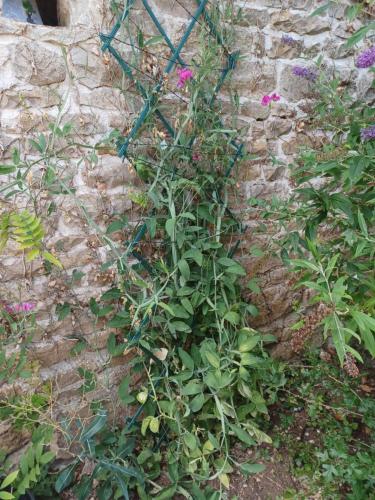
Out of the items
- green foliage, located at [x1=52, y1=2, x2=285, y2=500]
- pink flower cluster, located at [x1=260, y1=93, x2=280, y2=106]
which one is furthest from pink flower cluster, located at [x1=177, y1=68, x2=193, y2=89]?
pink flower cluster, located at [x1=260, y1=93, x2=280, y2=106]

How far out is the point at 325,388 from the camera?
216 cm

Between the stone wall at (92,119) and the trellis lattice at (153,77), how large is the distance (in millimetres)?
64

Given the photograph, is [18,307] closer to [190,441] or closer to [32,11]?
[190,441]

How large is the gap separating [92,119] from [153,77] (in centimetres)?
33

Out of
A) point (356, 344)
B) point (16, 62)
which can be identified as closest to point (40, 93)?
point (16, 62)

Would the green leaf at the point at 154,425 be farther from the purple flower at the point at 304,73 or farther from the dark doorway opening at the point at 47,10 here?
the dark doorway opening at the point at 47,10

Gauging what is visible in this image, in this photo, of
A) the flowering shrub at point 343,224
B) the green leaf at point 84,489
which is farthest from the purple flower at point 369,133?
the green leaf at point 84,489

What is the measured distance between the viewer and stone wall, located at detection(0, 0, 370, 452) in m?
1.48

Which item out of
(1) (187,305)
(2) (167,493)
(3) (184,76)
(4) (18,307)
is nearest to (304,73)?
(3) (184,76)

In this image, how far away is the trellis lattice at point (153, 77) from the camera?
60.6 inches

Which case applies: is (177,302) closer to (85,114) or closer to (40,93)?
(85,114)

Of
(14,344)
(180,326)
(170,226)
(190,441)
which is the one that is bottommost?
(190,441)

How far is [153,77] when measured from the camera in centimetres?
164

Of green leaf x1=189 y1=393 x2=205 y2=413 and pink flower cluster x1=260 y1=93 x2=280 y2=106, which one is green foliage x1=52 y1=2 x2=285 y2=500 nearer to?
green leaf x1=189 y1=393 x2=205 y2=413
